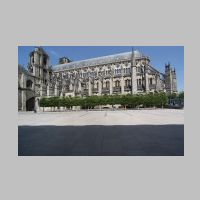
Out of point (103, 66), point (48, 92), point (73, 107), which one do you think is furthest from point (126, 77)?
point (48, 92)

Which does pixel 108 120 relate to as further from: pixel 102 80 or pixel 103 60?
pixel 103 60

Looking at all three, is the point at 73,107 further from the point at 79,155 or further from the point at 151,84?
the point at 79,155

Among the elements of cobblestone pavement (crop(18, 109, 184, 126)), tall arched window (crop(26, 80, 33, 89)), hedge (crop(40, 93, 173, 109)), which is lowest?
cobblestone pavement (crop(18, 109, 184, 126))

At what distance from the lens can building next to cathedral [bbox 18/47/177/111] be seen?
48750 millimetres

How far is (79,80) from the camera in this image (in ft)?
183

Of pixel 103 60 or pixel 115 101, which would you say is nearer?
pixel 115 101

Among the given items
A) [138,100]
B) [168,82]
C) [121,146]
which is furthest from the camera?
[168,82]

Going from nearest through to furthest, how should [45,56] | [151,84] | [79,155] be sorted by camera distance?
1. [79,155]
2. [151,84]
3. [45,56]

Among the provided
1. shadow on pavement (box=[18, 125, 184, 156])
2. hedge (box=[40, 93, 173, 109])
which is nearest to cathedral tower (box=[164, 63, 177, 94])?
hedge (box=[40, 93, 173, 109])

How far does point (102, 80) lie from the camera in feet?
185

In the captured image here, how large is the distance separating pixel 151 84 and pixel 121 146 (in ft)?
150

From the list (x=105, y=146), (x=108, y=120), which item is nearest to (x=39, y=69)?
(x=108, y=120)

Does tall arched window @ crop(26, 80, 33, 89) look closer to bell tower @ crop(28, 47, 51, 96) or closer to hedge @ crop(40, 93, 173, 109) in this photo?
bell tower @ crop(28, 47, 51, 96)

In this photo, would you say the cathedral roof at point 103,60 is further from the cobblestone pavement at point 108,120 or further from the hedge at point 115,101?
the cobblestone pavement at point 108,120
